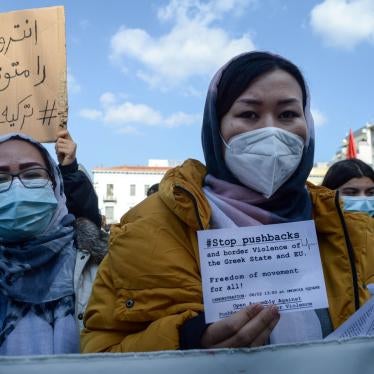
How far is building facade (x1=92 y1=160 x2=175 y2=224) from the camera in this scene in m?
68.1

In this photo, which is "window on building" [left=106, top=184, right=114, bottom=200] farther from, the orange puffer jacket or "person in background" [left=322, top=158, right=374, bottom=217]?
the orange puffer jacket

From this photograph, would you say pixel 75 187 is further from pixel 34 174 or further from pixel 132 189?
pixel 132 189

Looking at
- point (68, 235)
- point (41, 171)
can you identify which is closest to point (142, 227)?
point (68, 235)

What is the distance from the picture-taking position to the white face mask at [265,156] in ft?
4.85

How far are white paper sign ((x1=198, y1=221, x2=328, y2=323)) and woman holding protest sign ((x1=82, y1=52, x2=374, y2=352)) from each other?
0.19 feet

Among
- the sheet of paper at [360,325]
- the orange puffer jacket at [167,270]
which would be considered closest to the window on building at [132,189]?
the orange puffer jacket at [167,270]

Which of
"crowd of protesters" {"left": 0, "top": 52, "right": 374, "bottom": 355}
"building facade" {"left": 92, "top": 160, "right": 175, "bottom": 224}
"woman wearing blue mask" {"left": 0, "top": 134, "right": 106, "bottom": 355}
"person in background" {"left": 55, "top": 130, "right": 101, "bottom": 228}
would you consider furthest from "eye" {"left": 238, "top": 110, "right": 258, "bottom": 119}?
"building facade" {"left": 92, "top": 160, "right": 175, "bottom": 224}

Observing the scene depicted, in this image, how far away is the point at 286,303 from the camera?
46.5 inches

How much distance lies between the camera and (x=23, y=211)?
210cm

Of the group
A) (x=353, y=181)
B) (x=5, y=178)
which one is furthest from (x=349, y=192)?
(x=5, y=178)

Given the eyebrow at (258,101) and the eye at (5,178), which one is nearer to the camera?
the eyebrow at (258,101)

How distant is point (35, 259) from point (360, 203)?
7.04 feet

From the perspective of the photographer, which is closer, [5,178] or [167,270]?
[167,270]

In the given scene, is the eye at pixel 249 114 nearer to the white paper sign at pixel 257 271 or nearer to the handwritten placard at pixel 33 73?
the white paper sign at pixel 257 271
